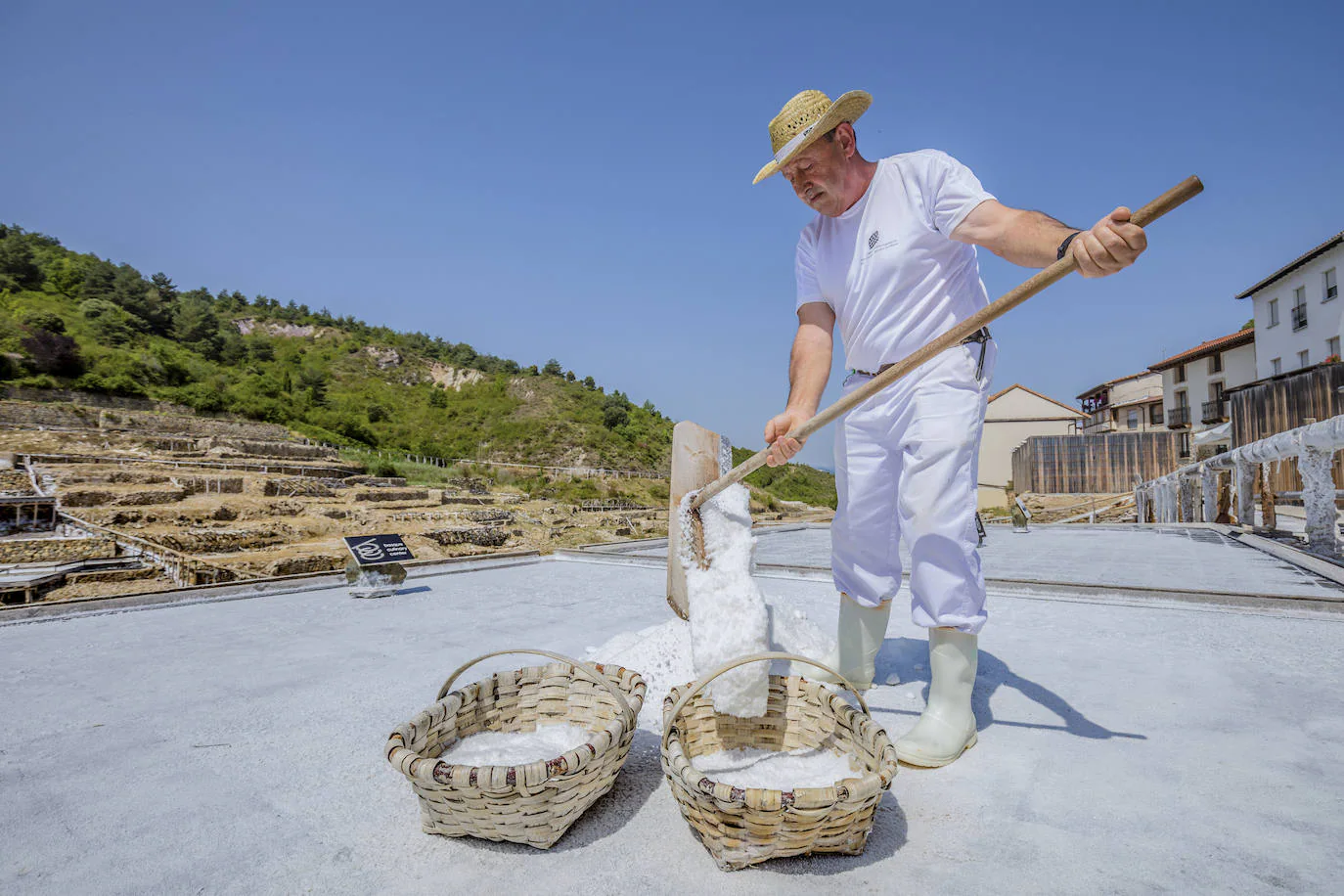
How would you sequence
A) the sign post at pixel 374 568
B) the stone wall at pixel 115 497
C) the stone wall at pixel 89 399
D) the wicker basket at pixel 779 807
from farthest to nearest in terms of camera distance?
1. the stone wall at pixel 89 399
2. the stone wall at pixel 115 497
3. the sign post at pixel 374 568
4. the wicker basket at pixel 779 807

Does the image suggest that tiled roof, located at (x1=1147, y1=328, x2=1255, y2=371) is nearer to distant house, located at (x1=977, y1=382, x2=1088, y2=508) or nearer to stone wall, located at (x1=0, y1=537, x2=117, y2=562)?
distant house, located at (x1=977, y1=382, x2=1088, y2=508)

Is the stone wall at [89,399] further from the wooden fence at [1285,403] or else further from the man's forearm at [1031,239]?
the wooden fence at [1285,403]

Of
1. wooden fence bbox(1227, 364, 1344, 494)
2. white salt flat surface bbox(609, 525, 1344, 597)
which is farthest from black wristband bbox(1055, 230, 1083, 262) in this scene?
wooden fence bbox(1227, 364, 1344, 494)

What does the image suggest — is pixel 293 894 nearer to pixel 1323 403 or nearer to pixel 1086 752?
pixel 1086 752

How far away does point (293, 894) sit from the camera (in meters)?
1.05

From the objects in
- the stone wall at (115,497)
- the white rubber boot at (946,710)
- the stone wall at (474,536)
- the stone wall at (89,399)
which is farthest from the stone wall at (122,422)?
the white rubber boot at (946,710)

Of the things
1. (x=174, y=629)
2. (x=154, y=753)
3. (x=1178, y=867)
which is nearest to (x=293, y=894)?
(x=154, y=753)

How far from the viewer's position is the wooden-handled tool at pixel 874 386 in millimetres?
1164

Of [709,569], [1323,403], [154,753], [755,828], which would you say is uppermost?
[1323,403]

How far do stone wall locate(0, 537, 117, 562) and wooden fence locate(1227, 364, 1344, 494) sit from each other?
21184 mm

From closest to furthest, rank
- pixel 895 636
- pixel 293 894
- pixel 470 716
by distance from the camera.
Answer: pixel 293 894 → pixel 470 716 → pixel 895 636

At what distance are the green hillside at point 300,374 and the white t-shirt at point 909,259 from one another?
31.3 meters

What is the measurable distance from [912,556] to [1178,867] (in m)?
0.78

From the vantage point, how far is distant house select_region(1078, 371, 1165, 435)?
3372 cm
